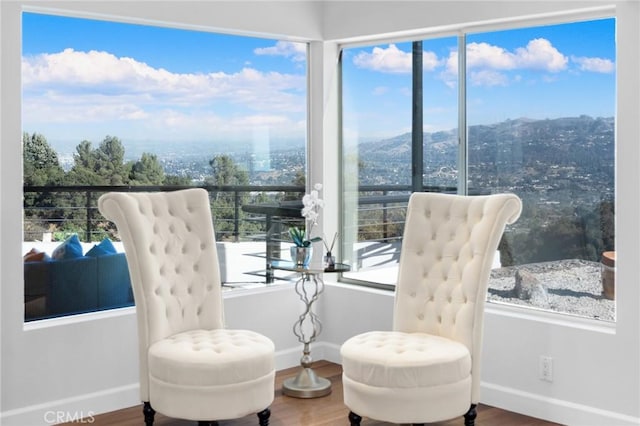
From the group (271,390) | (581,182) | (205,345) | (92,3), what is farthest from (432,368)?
→ (92,3)

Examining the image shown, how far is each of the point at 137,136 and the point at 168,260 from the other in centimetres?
95

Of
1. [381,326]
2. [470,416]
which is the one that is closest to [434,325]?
[470,416]

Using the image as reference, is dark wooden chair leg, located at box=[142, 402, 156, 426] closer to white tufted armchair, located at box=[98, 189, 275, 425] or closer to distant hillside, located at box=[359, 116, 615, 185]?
white tufted armchair, located at box=[98, 189, 275, 425]

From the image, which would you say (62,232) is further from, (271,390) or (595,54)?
(595,54)

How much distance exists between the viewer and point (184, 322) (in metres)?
4.16

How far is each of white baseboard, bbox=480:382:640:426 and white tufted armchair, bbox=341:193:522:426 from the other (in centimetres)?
60

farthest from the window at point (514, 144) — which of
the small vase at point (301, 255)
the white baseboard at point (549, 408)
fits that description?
the small vase at point (301, 255)

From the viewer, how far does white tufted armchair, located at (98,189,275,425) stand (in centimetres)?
370

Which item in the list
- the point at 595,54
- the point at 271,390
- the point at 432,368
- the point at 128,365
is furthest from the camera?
the point at 128,365

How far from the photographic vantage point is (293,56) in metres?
5.49

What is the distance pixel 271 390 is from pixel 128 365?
103 cm

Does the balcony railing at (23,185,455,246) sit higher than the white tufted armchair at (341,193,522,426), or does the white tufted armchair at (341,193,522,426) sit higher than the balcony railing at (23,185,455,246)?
the balcony railing at (23,185,455,246)

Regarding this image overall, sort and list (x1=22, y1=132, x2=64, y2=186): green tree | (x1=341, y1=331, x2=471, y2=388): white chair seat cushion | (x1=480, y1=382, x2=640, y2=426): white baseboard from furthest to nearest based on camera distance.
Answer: (x1=22, y1=132, x2=64, y2=186): green tree
(x1=480, y1=382, x2=640, y2=426): white baseboard
(x1=341, y1=331, x2=471, y2=388): white chair seat cushion

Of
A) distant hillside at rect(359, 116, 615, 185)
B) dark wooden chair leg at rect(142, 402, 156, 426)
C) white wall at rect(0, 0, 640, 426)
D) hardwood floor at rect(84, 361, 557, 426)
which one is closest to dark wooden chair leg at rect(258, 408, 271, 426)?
hardwood floor at rect(84, 361, 557, 426)
